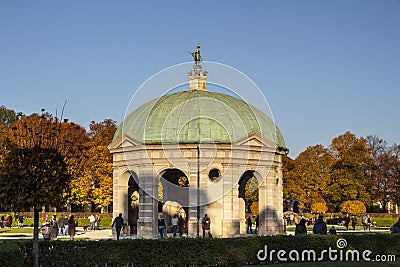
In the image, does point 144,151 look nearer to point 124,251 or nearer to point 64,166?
point 124,251

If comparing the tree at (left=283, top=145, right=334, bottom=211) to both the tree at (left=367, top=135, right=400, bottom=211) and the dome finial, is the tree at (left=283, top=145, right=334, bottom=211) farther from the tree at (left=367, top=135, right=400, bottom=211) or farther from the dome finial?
the dome finial

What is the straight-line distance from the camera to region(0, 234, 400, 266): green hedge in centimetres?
2112

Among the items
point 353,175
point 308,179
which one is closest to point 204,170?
point 308,179

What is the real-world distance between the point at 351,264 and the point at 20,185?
12453 millimetres

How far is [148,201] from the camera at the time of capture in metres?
37.0

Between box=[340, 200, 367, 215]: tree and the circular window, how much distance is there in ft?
121

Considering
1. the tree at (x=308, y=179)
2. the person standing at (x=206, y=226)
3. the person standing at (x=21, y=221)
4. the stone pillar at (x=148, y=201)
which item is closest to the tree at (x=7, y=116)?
the person standing at (x=21, y=221)

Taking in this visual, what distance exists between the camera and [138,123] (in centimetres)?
3850

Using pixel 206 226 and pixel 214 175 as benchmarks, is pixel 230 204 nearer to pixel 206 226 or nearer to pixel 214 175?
pixel 214 175

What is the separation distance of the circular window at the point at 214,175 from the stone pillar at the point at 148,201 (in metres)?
3.21

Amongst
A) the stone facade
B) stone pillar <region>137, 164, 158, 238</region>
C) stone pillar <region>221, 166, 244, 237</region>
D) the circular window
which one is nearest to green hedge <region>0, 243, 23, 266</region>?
the stone facade

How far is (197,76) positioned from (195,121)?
5020 millimetres

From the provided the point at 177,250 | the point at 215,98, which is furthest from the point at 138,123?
the point at 177,250

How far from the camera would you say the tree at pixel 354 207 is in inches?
2773
